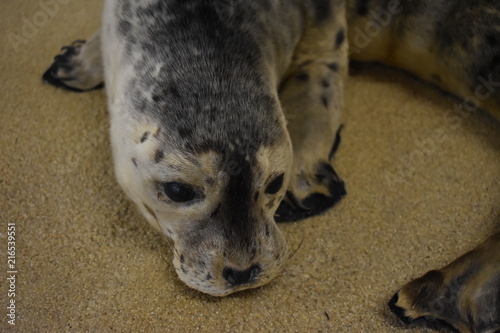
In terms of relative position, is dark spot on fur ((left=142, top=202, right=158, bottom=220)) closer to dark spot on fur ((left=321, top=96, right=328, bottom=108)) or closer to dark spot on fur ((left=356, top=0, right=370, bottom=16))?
dark spot on fur ((left=321, top=96, right=328, bottom=108))

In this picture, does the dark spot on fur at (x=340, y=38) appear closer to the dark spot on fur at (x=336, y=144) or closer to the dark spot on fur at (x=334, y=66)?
the dark spot on fur at (x=334, y=66)

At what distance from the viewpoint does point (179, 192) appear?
4.64ft

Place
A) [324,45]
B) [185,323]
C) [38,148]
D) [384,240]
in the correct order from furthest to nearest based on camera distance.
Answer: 1. [324,45]
2. [38,148]
3. [384,240]
4. [185,323]

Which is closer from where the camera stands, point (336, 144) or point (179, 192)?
point (179, 192)

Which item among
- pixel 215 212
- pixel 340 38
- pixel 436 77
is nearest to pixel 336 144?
pixel 340 38

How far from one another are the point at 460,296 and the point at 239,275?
2.01 ft

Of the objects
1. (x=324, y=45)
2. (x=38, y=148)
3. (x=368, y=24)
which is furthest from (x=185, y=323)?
(x=368, y=24)

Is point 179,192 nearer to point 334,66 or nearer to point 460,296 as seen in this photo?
point 460,296

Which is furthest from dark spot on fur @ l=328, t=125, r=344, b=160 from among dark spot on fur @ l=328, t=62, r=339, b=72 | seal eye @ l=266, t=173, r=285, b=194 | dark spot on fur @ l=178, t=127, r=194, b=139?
dark spot on fur @ l=178, t=127, r=194, b=139

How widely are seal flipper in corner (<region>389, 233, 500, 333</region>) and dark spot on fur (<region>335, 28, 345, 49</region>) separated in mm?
899

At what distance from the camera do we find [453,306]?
1574mm

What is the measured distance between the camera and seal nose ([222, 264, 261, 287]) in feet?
4.79

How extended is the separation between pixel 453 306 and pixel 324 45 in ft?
3.34

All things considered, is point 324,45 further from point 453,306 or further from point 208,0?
point 453,306
